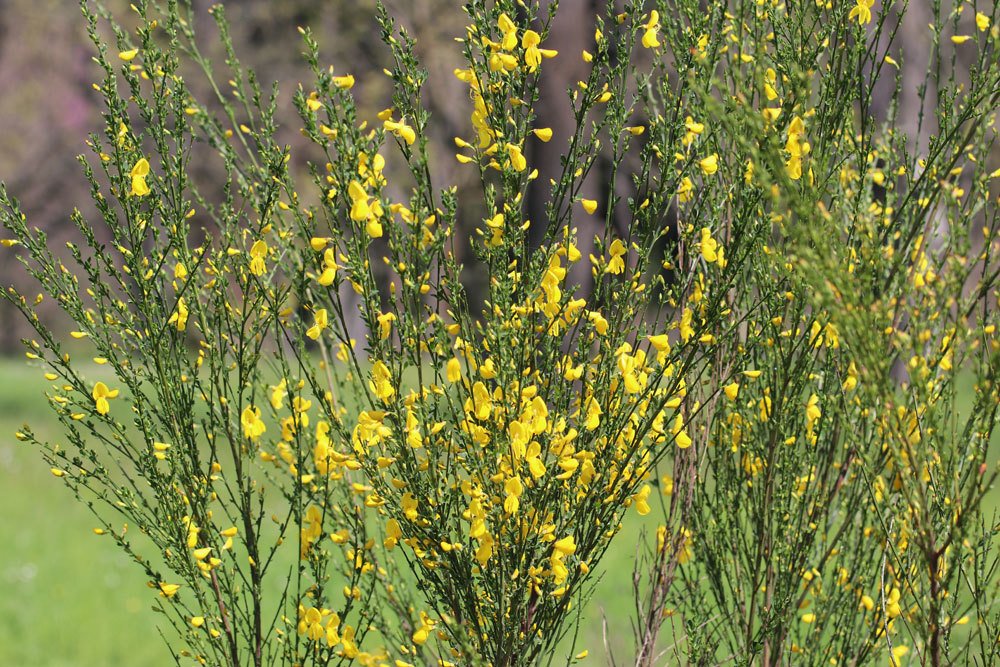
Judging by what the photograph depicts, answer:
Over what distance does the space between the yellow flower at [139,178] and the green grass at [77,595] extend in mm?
2624

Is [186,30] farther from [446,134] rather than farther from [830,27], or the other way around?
[446,134]

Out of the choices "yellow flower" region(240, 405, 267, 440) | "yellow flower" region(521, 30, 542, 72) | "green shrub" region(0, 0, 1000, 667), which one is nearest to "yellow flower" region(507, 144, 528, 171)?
"green shrub" region(0, 0, 1000, 667)

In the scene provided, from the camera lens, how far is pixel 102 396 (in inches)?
91.4

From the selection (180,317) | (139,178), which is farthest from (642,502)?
(139,178)

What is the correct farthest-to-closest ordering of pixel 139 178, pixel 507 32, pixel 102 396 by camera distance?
pixel 102 396 → pixel 139 178 → pixel 507 32

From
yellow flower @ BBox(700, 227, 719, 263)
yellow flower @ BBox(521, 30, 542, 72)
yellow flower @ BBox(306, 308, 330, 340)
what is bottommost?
yellow flower @ BBox(306, 308, 330, 340)

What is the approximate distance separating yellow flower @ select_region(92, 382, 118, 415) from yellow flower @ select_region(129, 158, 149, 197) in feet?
1.38

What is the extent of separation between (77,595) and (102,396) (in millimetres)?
4986

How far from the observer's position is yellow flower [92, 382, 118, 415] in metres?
2.26

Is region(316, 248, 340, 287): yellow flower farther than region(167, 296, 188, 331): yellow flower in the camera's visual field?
No

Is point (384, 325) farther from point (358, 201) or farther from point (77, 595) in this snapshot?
point (77, 595)

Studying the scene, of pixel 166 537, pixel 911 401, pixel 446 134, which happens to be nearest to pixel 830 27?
pixel 911 401

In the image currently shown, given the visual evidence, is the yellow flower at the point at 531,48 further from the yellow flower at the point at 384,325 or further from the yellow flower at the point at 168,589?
the yellow flower at the point at 168,589

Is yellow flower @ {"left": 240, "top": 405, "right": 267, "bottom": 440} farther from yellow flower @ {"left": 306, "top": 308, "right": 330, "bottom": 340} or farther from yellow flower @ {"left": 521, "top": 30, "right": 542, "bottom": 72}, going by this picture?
yellow flower @ {"left": 521, "top": 30, "right": 542, "bottom": 72}
